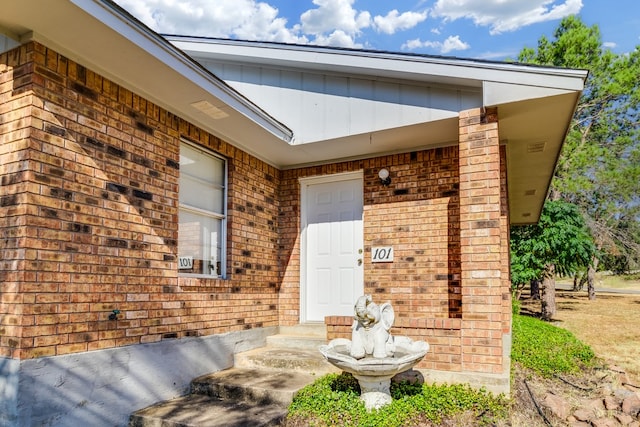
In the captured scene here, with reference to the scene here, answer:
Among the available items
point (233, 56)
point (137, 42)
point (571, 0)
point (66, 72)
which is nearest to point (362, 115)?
point (233, 56)

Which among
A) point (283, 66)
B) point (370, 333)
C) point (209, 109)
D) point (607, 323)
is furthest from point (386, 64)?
point (607, 323)

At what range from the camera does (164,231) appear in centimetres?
486

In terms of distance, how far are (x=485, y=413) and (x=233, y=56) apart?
5.25m

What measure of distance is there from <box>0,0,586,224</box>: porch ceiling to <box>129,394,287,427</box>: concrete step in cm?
310

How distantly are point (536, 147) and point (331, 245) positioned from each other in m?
3.19

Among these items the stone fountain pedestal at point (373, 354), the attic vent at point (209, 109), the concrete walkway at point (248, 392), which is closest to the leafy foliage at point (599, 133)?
the concrete walkway at point (248, 392)

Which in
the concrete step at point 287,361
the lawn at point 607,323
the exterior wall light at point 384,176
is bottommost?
the lawn at point 607,323

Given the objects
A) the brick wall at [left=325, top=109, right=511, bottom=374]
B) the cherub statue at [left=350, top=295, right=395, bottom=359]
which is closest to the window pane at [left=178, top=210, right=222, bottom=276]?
the brick wall at [left=325, top=109, right=511, bottom=374]

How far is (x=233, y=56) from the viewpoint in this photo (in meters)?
6.29

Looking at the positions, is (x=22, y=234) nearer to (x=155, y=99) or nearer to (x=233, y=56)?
(x=155, y=99)

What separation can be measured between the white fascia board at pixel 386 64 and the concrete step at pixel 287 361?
3.46 meters

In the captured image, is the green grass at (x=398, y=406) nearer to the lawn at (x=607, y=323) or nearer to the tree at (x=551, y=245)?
the lawn at (x=607, y=323)

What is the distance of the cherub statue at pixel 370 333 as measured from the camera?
13.7ft

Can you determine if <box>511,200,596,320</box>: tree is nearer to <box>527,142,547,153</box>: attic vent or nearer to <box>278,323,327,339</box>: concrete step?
<box>527,142,547,153</box>: attic vent
